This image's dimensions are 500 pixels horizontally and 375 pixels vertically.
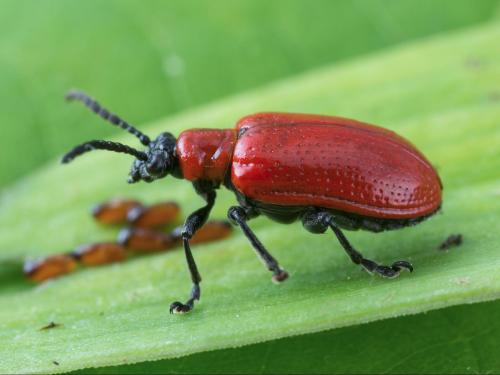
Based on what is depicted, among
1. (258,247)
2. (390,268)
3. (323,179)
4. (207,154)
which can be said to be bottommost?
(390,268)

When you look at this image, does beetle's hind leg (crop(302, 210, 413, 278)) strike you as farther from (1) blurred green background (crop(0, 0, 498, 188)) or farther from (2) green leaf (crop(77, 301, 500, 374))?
(1) blurred green background (crop(0, 0, 498, 188))

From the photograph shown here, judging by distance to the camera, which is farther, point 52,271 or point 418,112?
point 418,112

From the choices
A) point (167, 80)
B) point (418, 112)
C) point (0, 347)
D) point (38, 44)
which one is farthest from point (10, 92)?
point (418, 112)

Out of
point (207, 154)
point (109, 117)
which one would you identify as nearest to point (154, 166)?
point (207, 154)

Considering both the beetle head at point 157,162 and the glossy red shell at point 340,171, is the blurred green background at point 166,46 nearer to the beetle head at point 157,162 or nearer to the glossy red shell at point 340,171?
the beetle head at point 157,162

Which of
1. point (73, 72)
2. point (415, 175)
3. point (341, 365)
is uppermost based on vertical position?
point (73, 72)

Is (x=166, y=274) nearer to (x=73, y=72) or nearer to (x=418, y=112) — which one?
(x=418, y=112)

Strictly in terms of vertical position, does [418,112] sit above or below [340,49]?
below

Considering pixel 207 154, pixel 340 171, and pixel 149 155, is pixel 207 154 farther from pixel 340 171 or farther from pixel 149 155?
pixel 340 171
